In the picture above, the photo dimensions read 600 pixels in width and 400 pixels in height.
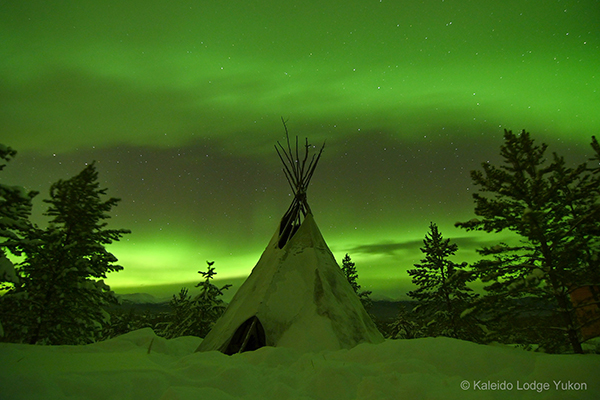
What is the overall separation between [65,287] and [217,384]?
9.33 metres

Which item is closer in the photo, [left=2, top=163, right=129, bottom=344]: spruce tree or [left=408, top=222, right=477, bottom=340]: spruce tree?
[left=2, top=163, right=129, bottom=344]: spruce tree

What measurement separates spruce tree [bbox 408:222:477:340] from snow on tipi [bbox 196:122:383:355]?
12.9 metres

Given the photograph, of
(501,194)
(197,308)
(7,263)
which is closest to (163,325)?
(197,308)

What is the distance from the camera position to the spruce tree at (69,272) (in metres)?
9.27

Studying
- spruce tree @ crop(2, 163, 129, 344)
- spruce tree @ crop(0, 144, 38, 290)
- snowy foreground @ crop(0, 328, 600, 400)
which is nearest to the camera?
snowy foreground @ crop(0, 328, 600, 400)

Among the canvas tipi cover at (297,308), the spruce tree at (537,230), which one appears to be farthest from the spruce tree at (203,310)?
the spruce tree at (537,230)

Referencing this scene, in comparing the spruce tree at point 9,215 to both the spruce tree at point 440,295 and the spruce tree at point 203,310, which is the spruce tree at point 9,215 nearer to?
the spruce tree at point 203,310

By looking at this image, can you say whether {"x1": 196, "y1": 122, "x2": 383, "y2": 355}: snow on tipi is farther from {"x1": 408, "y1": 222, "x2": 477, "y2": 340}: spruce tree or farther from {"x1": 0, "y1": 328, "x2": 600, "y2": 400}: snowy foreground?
{"x1": 408, "y1": 222, "x2": 477, "y2": 340}: spruce tree

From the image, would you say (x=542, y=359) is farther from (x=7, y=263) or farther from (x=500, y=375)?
(x=7, y=263)

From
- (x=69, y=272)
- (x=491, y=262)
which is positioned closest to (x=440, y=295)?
(x=491, y=262)

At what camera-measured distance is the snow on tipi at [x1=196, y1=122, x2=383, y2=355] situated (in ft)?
21.5

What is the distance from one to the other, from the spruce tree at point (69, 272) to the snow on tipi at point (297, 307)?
18.1ft

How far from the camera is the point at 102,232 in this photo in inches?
428

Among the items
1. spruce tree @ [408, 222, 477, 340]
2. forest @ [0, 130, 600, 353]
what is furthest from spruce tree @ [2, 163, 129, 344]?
spruce tree @ [408, 222, 477, 340]
